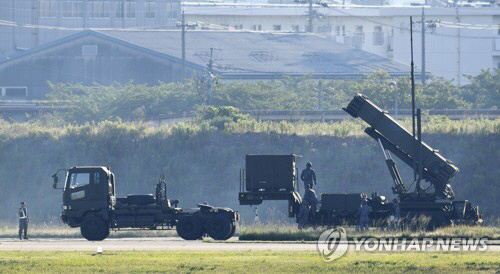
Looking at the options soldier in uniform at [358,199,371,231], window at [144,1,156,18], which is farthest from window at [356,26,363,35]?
soldier in uniform at [358,199,371,231]

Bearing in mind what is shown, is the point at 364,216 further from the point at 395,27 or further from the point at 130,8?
the point at 130,8

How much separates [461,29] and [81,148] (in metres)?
68.6

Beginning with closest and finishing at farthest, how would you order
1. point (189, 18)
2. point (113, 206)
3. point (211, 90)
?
point (113, 206) → point (211, 90) → point (189, 18)

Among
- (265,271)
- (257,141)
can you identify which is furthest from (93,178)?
(257,141)

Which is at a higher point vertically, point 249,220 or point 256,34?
point 256,34

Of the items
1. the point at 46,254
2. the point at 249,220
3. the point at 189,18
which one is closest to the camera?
the point at 46,254

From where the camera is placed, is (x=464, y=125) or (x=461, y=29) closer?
(x=464, y=125)

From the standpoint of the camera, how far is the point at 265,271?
26734mm

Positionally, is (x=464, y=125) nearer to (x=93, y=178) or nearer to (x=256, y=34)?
(x=93, y=178)

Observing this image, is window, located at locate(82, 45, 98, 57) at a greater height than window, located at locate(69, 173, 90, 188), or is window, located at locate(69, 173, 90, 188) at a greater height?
window, located at locate(82, 45, 98, 57)

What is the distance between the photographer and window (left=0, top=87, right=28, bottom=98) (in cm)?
10750

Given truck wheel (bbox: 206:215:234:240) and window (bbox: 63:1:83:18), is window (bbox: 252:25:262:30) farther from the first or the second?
truck wheel (bbox: 206:215:234:240)

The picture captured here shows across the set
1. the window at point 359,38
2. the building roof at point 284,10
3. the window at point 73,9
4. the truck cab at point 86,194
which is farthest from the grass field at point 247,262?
the window at point 359,38

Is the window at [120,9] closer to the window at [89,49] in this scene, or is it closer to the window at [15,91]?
the window at [89,49]
